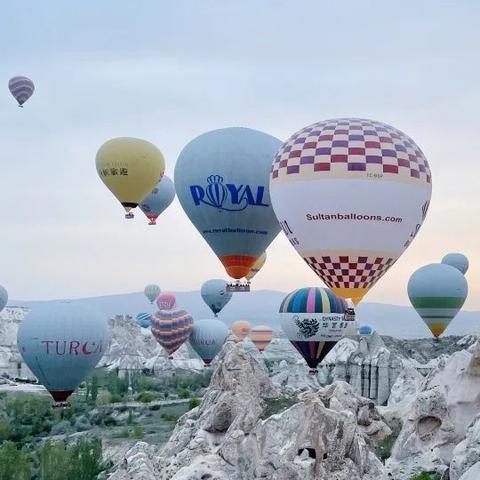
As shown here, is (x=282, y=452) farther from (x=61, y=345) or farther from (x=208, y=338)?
(x=208, y=338)

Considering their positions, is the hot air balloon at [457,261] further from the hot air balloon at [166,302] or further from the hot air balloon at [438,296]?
the hot air balloon at [166,302]

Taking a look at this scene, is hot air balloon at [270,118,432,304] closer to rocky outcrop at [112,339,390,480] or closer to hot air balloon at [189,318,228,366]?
rocky outcrop at [112,339,390,480]

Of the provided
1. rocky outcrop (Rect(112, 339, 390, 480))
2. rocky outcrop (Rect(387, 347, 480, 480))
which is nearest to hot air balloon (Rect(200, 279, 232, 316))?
rocky outcrop (Rect(387, 347, 480, 480))

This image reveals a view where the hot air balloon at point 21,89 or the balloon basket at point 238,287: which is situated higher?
the hot air balloon at point 21,89

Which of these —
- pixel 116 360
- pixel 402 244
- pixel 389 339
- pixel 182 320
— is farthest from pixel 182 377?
pixel 402 244

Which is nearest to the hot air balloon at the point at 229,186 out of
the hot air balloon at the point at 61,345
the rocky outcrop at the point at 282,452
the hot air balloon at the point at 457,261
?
the rocky outcrop at the point at 282,452
